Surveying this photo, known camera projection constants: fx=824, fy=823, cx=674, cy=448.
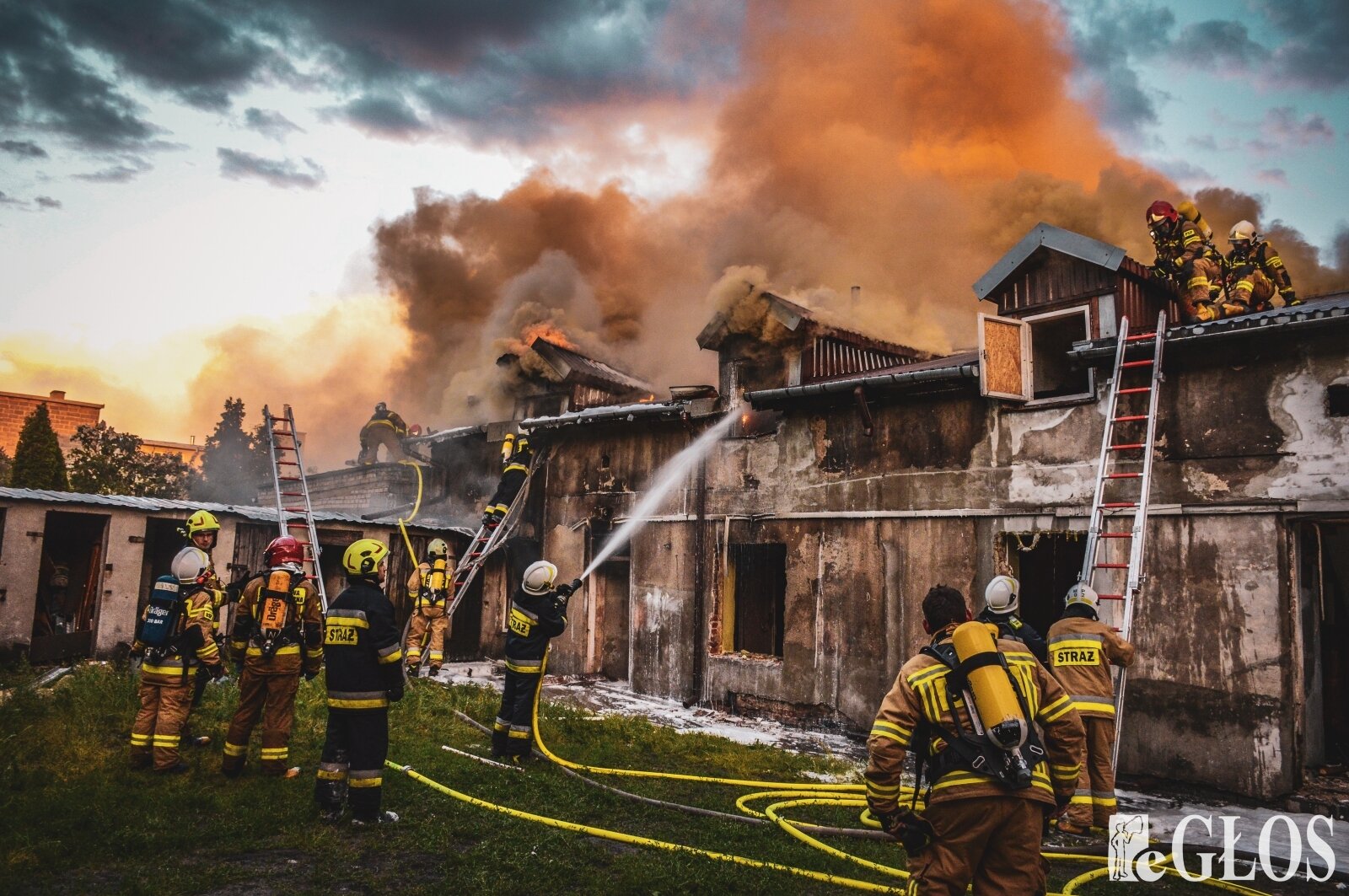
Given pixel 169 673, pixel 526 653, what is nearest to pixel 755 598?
pixel 526 653

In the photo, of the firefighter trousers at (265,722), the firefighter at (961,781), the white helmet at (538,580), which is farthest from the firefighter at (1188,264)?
the firefighter trousers at (265,722)

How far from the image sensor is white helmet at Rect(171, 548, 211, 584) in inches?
291

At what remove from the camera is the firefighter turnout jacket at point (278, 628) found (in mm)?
7090

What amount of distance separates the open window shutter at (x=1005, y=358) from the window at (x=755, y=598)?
4494mm

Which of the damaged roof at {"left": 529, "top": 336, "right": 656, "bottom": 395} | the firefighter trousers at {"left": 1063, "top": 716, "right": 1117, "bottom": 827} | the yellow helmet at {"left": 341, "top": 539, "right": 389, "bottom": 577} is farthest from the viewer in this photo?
the damaged roof at {"left": 529, "top": 336, "right": 656, "bottom": 395}

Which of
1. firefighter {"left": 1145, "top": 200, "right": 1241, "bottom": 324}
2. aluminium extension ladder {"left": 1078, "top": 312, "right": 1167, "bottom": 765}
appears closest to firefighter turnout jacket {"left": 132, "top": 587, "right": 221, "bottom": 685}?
aluminium extension ladder {"left": 1078, "top": 312, "right": 1167, "bottom": 765}

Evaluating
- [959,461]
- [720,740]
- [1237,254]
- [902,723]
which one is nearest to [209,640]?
[720,740]

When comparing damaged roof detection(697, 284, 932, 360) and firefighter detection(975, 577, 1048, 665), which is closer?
firefighter detection(975, 577, 1048, 665)

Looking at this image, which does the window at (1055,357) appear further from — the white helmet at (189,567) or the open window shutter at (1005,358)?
the white helmet at (189,567)

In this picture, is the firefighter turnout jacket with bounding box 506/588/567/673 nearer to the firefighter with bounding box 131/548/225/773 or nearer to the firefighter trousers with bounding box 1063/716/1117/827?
the firefighter with bounding box 131/548/225/773

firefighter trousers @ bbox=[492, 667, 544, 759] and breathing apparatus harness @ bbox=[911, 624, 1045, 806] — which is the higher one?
breathing apparatus harness @ bbox=[911, 624, 1045, 806]

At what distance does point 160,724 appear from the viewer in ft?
22.9

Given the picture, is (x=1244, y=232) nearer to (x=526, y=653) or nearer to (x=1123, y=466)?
(x=1123, y=466)

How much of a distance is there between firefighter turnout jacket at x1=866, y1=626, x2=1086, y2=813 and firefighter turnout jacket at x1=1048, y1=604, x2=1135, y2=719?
3224 mm
